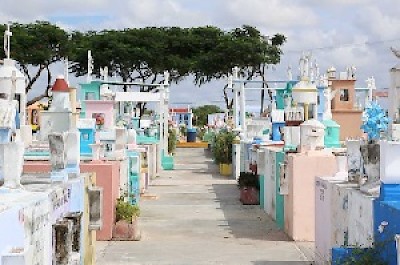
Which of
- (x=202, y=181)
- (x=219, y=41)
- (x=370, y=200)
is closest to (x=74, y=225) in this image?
(x=370, y=200)

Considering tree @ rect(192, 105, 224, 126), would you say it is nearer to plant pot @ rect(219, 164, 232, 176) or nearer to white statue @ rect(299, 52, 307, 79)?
plant pot @ rect(219, 164, 232, 176)

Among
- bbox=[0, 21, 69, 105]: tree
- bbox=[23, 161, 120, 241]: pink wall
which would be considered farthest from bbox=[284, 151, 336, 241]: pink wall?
bbox=[0, 21, 69, 105]: tree

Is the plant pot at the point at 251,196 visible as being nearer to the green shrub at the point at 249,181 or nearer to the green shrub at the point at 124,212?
the green shrub at the point at 249,181

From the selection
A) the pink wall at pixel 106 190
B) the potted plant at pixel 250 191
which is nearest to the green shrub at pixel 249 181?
the potted plant at pixel 250 191

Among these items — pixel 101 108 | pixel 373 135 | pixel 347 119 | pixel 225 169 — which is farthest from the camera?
pixel 347 119

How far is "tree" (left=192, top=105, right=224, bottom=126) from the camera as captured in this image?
101m

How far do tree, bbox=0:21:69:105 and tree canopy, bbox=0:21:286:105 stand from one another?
8 centimetres

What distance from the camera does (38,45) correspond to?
57375 millimetres

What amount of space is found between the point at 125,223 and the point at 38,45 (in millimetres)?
41796

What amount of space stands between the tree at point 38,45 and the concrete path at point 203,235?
2982 centimetres

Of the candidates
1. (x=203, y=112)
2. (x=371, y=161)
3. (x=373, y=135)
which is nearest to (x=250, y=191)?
(x=371, y=161)

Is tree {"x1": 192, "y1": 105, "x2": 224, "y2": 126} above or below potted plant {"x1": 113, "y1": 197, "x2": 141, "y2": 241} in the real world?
above

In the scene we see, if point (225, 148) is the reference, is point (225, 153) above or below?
below

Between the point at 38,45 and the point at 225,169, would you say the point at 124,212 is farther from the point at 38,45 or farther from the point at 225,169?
the point at 38,45
